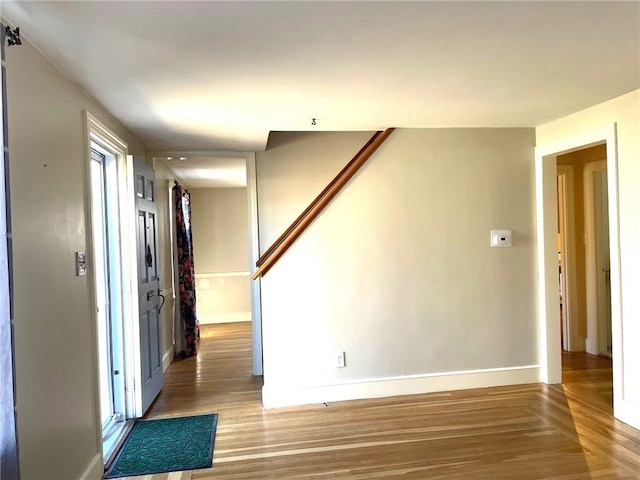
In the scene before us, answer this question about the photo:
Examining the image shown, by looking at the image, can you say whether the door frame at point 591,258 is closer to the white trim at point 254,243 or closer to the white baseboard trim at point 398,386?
the white baseboard trim at point 398,386

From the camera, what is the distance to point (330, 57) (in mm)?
1937

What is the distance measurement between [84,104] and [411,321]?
2.75 meters

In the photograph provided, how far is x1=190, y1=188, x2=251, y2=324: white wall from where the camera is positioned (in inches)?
274

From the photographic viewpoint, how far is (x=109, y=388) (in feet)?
10.2

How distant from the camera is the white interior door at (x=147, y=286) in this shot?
318cm

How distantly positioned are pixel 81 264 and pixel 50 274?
33 centimetres

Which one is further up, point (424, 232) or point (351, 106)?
point (351, 106)

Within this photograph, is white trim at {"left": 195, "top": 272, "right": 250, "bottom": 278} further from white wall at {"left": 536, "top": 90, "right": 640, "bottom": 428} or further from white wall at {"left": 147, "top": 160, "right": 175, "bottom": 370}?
white wall at {"left": 536, "top": 90, "right": 640, "bottom": 428}

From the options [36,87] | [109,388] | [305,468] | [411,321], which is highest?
[36,87]

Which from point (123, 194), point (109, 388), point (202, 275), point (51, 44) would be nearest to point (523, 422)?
point (109, 388)

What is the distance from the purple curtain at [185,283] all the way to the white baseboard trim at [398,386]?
197 centimetres

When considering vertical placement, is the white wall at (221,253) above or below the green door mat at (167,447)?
above

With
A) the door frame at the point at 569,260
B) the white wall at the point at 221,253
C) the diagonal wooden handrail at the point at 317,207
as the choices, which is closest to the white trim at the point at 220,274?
the white wall at the point at 221,253

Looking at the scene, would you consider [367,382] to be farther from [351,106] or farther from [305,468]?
[351,106]
